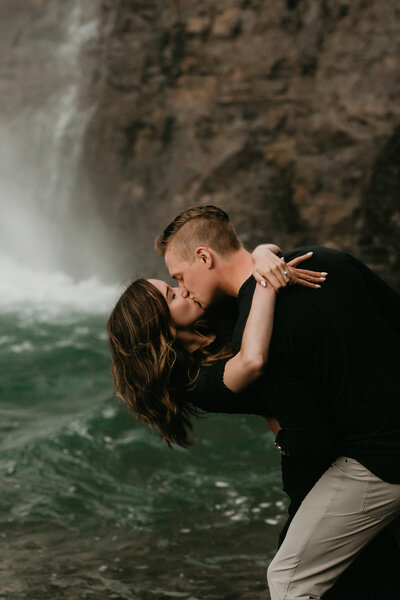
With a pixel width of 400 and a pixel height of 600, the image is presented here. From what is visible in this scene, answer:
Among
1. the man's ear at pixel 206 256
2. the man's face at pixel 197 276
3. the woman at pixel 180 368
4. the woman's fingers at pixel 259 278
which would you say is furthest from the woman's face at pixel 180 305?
the woman's fingers at pixel 259 278

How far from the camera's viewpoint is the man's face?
2812 millimetres

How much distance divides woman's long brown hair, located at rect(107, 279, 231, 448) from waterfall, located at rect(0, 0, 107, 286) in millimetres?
12885

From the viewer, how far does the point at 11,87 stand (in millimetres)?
17719

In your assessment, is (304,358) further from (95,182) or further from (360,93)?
(95,182)

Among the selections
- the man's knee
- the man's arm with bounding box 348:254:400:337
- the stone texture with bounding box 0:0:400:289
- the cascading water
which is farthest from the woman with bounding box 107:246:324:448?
the stone texture with bounding box 0:0:400:289

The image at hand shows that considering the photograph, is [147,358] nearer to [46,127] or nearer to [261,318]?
[261,318]

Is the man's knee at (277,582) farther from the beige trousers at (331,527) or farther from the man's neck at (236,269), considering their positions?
the man's neck at (236,269)

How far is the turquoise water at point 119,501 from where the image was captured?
4.42 m

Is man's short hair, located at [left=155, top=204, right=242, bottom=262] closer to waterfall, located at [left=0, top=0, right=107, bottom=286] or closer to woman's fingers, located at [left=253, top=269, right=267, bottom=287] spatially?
woman's fingers, located at [left=253, top=269, right=267, bottom=287]

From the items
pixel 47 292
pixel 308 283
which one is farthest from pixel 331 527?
pixel 47 292

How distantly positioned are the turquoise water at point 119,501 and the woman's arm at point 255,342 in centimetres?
211

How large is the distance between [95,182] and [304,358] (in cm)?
1308

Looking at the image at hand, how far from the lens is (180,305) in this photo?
10.1ft

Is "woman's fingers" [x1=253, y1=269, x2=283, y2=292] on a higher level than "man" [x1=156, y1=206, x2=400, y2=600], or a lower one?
higher
